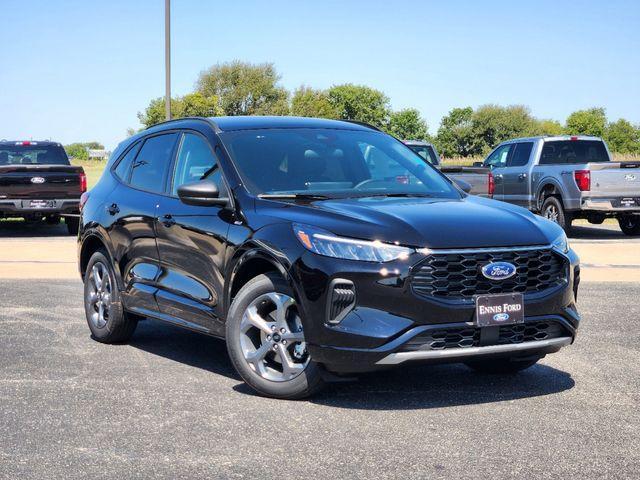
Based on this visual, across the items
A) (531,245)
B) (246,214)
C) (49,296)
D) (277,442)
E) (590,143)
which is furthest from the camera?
(590,143)

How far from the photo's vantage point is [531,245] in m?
5.95

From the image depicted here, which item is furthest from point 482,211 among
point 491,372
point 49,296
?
point 49,296

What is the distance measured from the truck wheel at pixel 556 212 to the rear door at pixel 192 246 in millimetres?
13467

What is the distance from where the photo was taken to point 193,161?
7.32 m

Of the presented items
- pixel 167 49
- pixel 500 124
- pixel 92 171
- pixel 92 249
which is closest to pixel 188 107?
pixel 92 171

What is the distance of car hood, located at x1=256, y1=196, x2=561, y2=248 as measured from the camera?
225 inches

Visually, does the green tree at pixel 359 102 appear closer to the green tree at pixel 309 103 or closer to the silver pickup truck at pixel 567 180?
the green tree at pixel 309 103

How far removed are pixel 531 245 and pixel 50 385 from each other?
3.11 m

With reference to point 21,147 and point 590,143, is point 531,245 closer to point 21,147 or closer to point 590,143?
point 590,143

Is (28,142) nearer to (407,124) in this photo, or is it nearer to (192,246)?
(192,246)

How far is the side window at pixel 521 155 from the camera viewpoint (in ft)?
70.9

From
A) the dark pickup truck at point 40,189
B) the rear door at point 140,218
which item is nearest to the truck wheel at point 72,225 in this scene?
the dark pickup truck at point 40,189

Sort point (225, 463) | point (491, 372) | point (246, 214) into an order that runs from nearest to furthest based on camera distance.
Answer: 1. point (225, 463)
2. point (246, 214)
3. point (491, 372)

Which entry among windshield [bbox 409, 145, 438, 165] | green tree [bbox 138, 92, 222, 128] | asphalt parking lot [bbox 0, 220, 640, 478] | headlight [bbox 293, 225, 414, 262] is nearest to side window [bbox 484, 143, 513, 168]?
windshield [bbox 409, 145, 438, 165]
